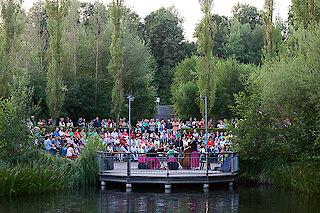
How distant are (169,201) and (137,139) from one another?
1067 centimetres

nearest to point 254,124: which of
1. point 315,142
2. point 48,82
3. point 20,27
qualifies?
point 315,142

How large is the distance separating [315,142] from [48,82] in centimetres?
2144

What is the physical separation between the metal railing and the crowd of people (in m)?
0.49

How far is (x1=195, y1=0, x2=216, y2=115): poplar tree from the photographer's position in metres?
37.4

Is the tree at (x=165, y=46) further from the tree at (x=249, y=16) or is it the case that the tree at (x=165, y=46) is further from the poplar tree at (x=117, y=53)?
the poplar tree at (x=117, y=53)

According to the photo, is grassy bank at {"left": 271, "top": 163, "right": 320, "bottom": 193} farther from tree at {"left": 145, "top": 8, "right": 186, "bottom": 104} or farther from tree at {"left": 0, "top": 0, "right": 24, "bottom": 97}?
tree at {"left": 145, "top": 8, "right": 186, "bottom": 104}

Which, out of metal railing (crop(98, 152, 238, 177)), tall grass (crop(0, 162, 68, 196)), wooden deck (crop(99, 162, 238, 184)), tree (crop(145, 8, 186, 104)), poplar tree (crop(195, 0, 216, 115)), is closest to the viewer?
tall grass (crop(0, 162, 68, 196))

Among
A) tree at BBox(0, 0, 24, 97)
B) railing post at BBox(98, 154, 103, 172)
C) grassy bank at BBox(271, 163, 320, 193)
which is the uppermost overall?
tree at BBox(0, 0, 24, 97)

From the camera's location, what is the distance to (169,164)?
2141 centimetres

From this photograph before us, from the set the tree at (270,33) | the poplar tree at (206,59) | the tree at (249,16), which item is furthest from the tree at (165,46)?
the tree at (270,33)

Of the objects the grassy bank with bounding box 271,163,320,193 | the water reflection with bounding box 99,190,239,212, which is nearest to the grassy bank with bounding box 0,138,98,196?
the water reflection with bounding box 99,190,239,212

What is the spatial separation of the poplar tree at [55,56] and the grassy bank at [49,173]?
12830 millimetres

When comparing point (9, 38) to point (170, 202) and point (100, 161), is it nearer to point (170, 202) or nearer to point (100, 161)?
point (100, 161)

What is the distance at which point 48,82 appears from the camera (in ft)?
114
